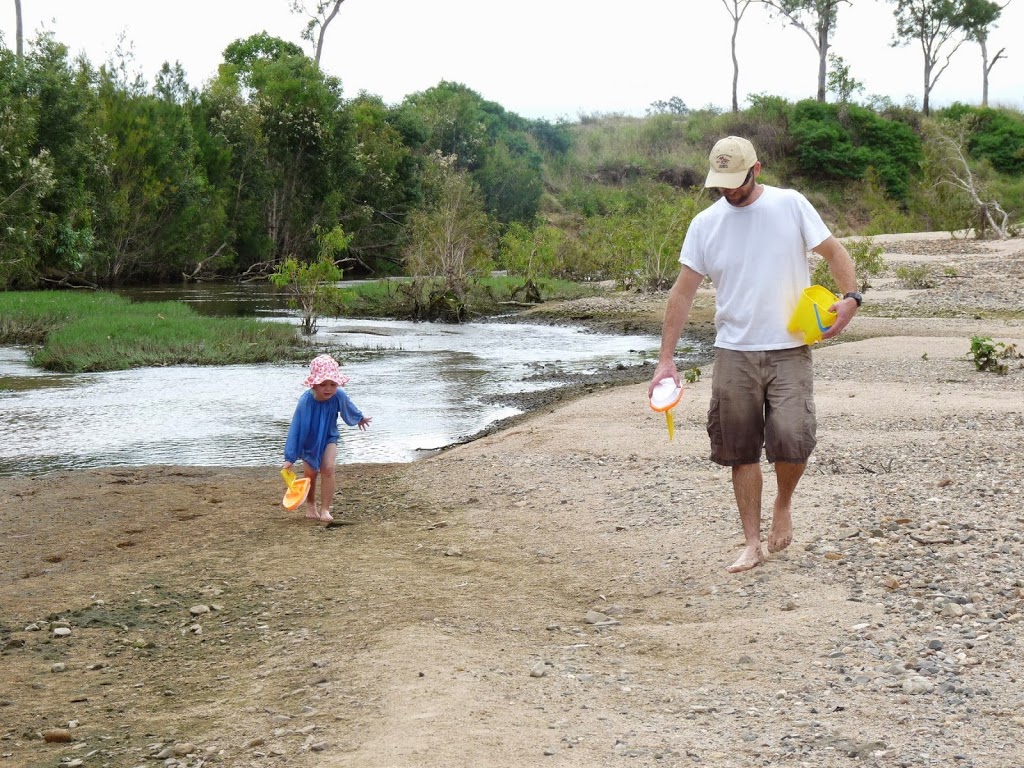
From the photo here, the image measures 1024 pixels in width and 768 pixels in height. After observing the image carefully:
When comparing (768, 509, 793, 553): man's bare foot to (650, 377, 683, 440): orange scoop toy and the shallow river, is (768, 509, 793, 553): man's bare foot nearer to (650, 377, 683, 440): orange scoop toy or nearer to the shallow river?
(650, 377, 683, 440): orange scoop toy

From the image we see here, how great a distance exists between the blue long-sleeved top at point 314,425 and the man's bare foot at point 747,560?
2985 mm

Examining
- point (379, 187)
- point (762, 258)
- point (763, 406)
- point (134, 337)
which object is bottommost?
point (134, 337)

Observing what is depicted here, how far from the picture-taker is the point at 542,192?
6369 cm

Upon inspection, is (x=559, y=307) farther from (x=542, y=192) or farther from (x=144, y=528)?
(x=542, y=192)

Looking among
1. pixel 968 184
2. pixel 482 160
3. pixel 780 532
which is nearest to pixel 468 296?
pixel 968 184

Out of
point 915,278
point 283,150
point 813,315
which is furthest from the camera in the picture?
point 283,150

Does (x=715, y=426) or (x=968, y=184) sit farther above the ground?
(x=968, y=184)

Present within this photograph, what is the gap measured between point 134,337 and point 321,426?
1350 centimetres

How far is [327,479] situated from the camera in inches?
314

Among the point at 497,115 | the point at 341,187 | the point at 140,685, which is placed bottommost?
the point at 140,685

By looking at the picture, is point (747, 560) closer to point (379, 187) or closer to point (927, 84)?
point (379, 187)

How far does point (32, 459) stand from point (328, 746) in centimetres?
825

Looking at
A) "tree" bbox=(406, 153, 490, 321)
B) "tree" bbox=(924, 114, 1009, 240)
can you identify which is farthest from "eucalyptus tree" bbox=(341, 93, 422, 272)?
"tree" bbox=(924, 114, 1009, 240)

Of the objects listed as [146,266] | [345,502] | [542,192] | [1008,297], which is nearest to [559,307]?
[1008,297]
